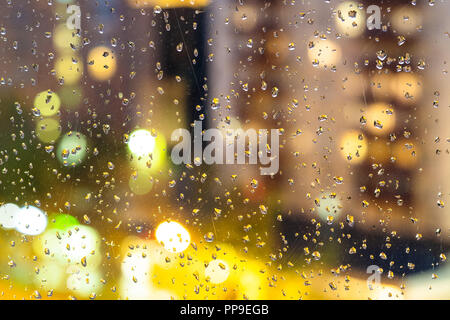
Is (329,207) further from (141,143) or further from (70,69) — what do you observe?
(70,69)

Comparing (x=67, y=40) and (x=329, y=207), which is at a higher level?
(x=67, y=40)

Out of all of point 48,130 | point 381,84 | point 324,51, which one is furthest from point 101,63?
point 381,84

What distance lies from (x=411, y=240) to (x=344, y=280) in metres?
0.16

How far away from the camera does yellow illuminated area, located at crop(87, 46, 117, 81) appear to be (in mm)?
812

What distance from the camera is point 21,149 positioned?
0.83 metres

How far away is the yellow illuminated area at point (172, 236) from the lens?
0.81 metres

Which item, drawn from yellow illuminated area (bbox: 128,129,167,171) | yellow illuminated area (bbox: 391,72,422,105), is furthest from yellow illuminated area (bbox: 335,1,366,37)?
yellow illuminated area (bbox: 128,129,167,171)

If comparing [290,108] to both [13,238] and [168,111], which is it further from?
[13,238]

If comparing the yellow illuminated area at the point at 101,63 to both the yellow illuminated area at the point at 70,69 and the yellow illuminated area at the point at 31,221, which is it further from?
the yellow illuminated area at the point at 31,221

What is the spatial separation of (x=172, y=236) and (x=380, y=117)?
0.51 metres

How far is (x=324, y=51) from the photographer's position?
0.80 meters

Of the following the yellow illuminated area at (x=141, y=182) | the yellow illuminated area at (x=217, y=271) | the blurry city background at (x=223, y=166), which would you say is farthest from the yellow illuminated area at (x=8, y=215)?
the yellow illuminated area at (x=217, y=271)

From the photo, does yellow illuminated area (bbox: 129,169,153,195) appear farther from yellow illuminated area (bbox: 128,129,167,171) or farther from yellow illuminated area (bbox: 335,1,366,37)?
yellow illuminated area (bbox: 335,1,366,37)

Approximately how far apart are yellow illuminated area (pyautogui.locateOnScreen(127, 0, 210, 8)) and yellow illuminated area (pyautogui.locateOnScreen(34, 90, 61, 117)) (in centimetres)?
26
